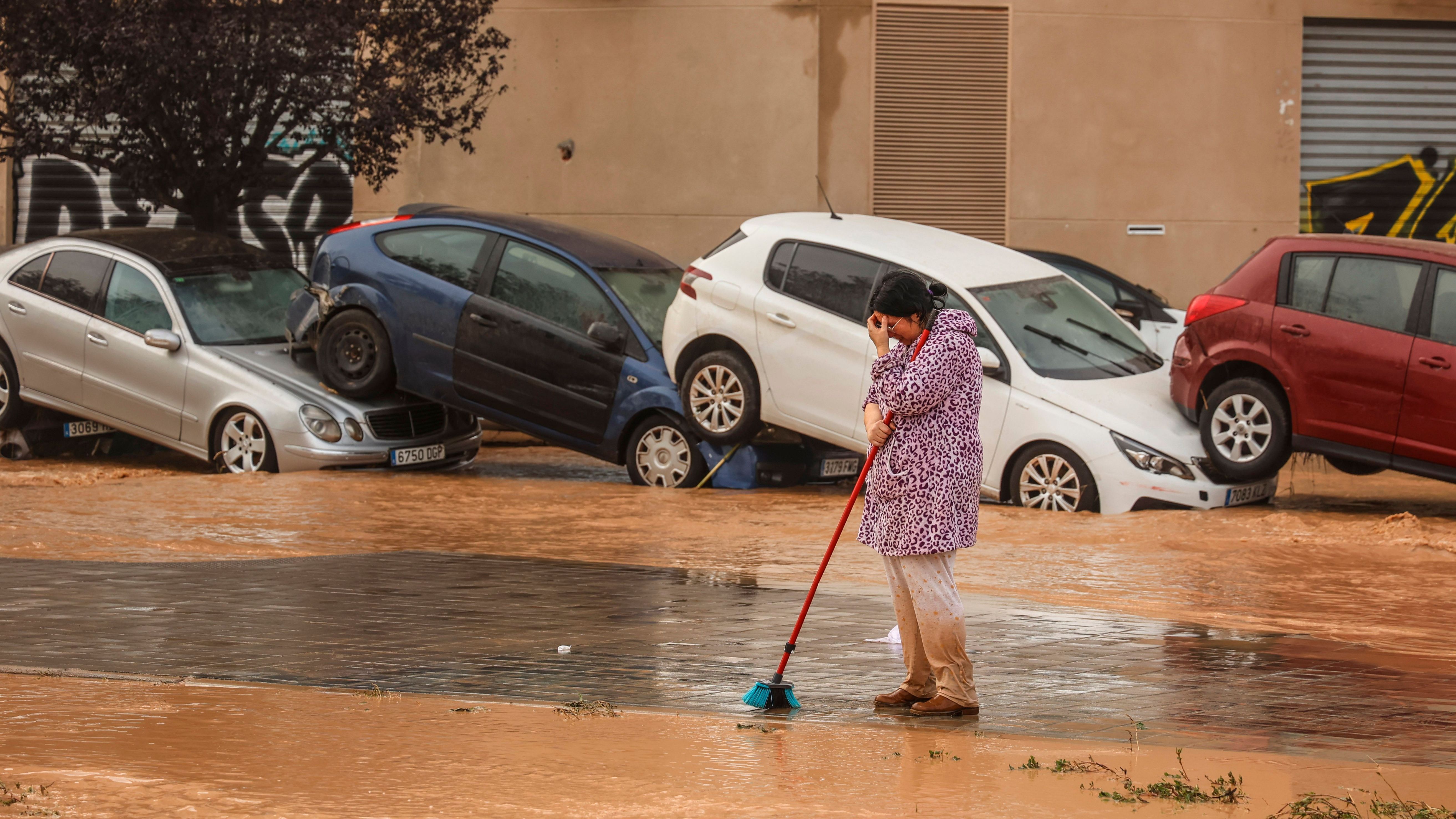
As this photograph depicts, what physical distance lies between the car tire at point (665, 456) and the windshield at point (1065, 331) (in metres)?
2.48

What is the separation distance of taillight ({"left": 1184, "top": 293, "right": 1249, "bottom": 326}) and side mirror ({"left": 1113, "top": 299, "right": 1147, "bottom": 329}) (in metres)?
3.18

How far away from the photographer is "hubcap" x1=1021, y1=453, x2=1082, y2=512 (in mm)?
10688

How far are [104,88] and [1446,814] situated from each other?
43.9 ft

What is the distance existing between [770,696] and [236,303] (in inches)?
357

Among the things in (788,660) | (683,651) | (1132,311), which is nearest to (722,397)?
(1132,311)

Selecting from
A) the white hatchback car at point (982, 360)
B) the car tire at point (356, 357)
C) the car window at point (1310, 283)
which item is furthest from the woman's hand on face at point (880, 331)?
the car tire at point (356, 357)

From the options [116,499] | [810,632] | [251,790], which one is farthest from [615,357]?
[251,790]

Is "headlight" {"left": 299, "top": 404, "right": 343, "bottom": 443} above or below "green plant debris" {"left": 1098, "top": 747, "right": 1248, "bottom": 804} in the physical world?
above

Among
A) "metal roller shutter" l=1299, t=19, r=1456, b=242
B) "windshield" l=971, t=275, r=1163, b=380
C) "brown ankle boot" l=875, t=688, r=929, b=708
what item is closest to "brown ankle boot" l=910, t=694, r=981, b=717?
"brown ankle boot" l=875, t=688, r=929, b=708

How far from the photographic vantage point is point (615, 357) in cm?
1229

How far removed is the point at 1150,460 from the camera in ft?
34.7

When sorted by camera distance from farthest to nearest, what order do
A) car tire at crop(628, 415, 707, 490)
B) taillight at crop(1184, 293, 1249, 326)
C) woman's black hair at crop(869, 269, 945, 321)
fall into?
car tire at crop(628, 415, 707, 490) → taillight at crop(1184, 293, 1249, 326) → woman's black hair at crop(869, 269, 945, 321)

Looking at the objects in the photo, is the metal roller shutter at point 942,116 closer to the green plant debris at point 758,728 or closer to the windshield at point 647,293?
the windshield at point 647,293

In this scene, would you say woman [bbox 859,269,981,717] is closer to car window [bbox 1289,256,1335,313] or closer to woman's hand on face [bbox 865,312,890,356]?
woman's hand on face [bbox 865,312,890,356]
